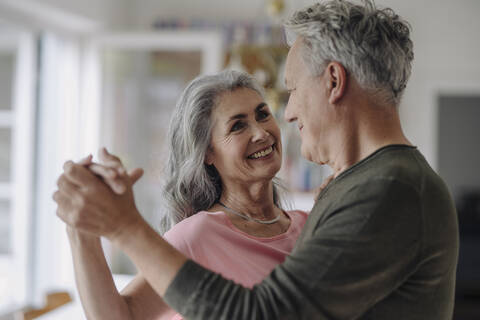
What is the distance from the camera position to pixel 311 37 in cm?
106

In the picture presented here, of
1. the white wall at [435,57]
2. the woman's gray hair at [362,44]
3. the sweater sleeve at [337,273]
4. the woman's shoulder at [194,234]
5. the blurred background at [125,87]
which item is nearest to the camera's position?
the sweater sleeve at [337,273]

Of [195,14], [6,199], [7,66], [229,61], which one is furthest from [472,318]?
[7,66]

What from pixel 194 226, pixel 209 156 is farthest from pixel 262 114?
pixel 194 226

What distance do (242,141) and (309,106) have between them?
1.54 ft

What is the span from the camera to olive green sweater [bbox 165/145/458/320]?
85cm

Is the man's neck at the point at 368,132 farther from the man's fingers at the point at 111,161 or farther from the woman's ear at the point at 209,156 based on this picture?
the woman's ear at the point at 209,156

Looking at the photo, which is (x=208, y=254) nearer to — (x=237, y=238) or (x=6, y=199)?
(x=237, y=238)

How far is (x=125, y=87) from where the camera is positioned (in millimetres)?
4367

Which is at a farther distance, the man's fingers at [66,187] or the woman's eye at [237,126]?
the woman's eye at [237,126]

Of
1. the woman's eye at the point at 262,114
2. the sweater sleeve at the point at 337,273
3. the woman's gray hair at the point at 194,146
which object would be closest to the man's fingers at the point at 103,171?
the sweater sleeve at the point at 337,273

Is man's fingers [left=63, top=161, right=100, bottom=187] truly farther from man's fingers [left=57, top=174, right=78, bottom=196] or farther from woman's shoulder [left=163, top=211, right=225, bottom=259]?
woman's shoulder [left=163, top=211, right=225, bottom=259]

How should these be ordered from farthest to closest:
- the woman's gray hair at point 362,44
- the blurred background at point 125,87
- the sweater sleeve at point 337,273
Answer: the blurred background at point 125,87 < the woman's gray hair at point 362,44 < the sweater sleeve at point 337,273

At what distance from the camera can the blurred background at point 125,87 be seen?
11.9 ft

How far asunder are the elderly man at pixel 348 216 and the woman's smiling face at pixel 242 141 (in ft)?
1.34
